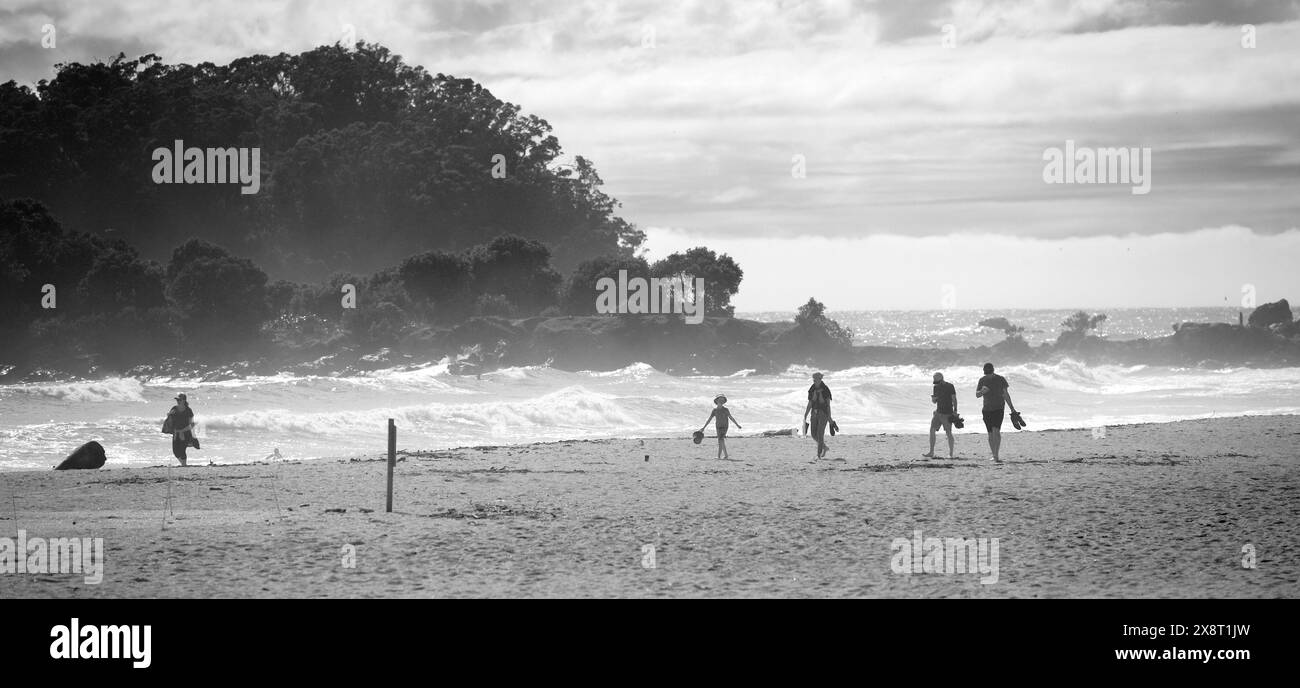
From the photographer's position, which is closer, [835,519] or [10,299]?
[835,519]

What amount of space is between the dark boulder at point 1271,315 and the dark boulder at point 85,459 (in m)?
74.0

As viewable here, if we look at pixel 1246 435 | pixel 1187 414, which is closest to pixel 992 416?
pixel 1246 435

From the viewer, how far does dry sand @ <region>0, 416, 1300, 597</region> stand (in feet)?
28.6

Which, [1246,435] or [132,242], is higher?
[132,242]

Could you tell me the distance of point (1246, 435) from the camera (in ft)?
72.8

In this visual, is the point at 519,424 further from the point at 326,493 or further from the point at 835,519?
the point at 835,519

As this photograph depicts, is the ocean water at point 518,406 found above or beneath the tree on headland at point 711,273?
beneath

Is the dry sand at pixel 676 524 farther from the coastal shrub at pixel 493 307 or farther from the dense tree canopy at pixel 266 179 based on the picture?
the dense tree canopy at pixel 266 179

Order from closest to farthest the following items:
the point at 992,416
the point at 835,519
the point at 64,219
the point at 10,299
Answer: the point at 835,519
the point at 992,416
the point at 10,299
the point at 64,219

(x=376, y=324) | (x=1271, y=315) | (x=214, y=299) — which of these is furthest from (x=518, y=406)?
(x=1271, y=315)

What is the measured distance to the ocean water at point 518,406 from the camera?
25141 millimetres

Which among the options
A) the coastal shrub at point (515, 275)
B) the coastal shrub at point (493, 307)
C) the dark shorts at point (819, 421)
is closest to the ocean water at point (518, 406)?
the dark shorts at point (819, 421)

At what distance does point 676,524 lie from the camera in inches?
458

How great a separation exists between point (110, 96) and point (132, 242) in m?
12.0
